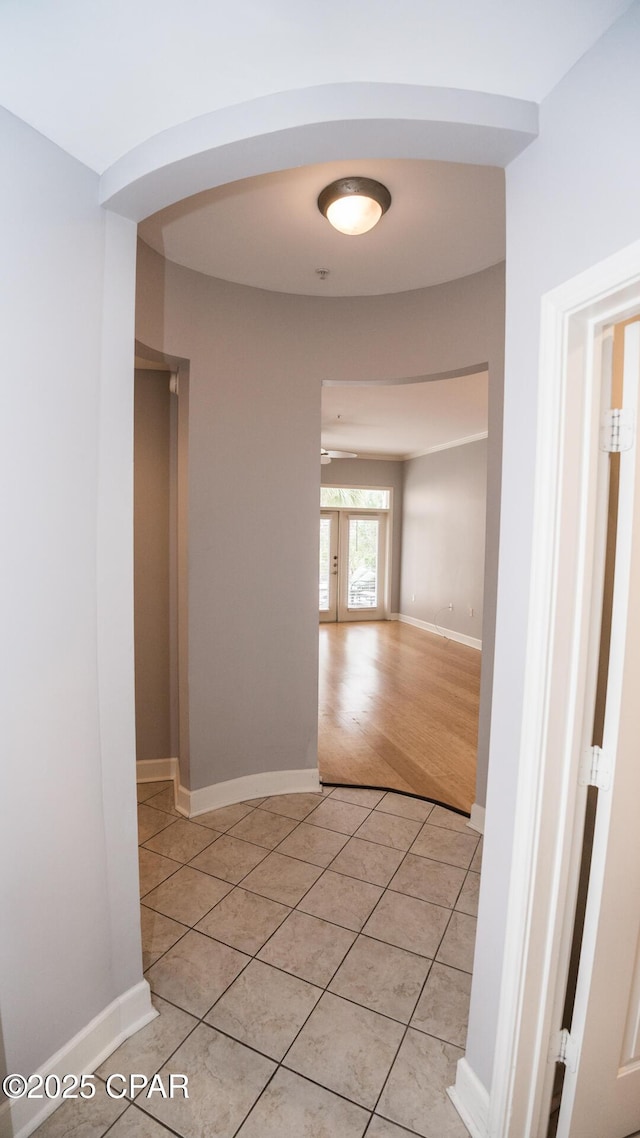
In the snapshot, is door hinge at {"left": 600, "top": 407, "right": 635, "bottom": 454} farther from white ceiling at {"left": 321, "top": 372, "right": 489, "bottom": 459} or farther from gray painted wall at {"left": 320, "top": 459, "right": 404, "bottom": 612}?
gray painted wall at {"left": 320, "top": 459, "right": 404, "bottom": 612}

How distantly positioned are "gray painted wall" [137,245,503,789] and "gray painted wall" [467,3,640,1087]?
1403 mm

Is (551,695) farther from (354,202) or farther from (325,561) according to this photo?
(325,561)

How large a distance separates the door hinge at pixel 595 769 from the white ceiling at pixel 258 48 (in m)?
1.45

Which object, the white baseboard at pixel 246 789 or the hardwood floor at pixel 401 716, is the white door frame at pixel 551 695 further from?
the white baseboard at pixel 246 789

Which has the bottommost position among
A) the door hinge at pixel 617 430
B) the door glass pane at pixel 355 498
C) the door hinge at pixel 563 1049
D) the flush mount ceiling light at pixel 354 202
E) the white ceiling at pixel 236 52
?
the door hinge at pixel 563 1049

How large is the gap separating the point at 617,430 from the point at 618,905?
3.59 ft

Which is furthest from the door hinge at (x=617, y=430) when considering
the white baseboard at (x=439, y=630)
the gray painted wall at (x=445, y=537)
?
the white baseboard at (x=439, y=630)

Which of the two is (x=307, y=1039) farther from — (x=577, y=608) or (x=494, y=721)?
(x=577, y=608)

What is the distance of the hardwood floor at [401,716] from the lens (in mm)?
3367

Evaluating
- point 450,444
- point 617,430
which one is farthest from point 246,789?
point 450,444

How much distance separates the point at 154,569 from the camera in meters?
3.28

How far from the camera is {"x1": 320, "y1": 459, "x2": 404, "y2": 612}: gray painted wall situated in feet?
29.1

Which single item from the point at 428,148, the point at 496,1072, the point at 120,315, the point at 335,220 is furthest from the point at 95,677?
the point at 335,220

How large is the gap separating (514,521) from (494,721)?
508 millimetres
